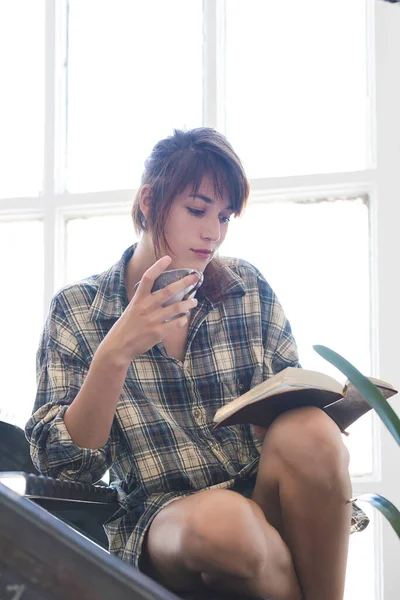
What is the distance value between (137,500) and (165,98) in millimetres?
1613

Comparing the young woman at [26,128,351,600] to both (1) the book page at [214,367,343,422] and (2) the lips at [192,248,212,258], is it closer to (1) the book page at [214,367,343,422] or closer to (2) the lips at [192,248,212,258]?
(2) the lips at [192,248,212,258]

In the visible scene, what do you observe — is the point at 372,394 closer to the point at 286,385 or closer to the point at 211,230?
the point at 286,385

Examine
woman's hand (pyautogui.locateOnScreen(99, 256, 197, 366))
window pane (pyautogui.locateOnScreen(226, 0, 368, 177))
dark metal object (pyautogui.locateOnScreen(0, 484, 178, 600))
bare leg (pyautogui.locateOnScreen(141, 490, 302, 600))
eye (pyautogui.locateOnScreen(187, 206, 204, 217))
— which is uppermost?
window pane (pyautogui.locateOnScreen(226, 0, 368, 177))

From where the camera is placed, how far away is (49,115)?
282 centimetres

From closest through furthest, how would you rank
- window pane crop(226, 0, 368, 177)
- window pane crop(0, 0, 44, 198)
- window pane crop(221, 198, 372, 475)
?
1. window pane crop(221, 198, 372, 475)
2. window pane crop(226, 0, 368, 177)
3. window pane crop(0, 0, 44, 198)

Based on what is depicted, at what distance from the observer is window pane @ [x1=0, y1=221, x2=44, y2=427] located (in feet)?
8.96

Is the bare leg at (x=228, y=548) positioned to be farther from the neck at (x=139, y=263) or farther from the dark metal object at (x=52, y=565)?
the dark metal object at (x=52, y=565)

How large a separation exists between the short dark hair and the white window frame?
0.84 meters

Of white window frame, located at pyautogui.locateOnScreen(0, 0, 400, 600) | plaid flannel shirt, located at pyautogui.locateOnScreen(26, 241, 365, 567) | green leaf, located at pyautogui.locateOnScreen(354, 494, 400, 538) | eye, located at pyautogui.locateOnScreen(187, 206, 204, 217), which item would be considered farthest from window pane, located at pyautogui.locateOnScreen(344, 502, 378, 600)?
green leaf, located at pyautogui.locateOnScreen(354, 494, 400, 538)

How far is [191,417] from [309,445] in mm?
375

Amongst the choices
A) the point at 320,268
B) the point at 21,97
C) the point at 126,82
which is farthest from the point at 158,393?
the point at 21,97

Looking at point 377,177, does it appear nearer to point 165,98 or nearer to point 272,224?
point 272,224

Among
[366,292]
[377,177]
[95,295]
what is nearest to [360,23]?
[377,177]

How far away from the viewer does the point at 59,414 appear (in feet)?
5.05
